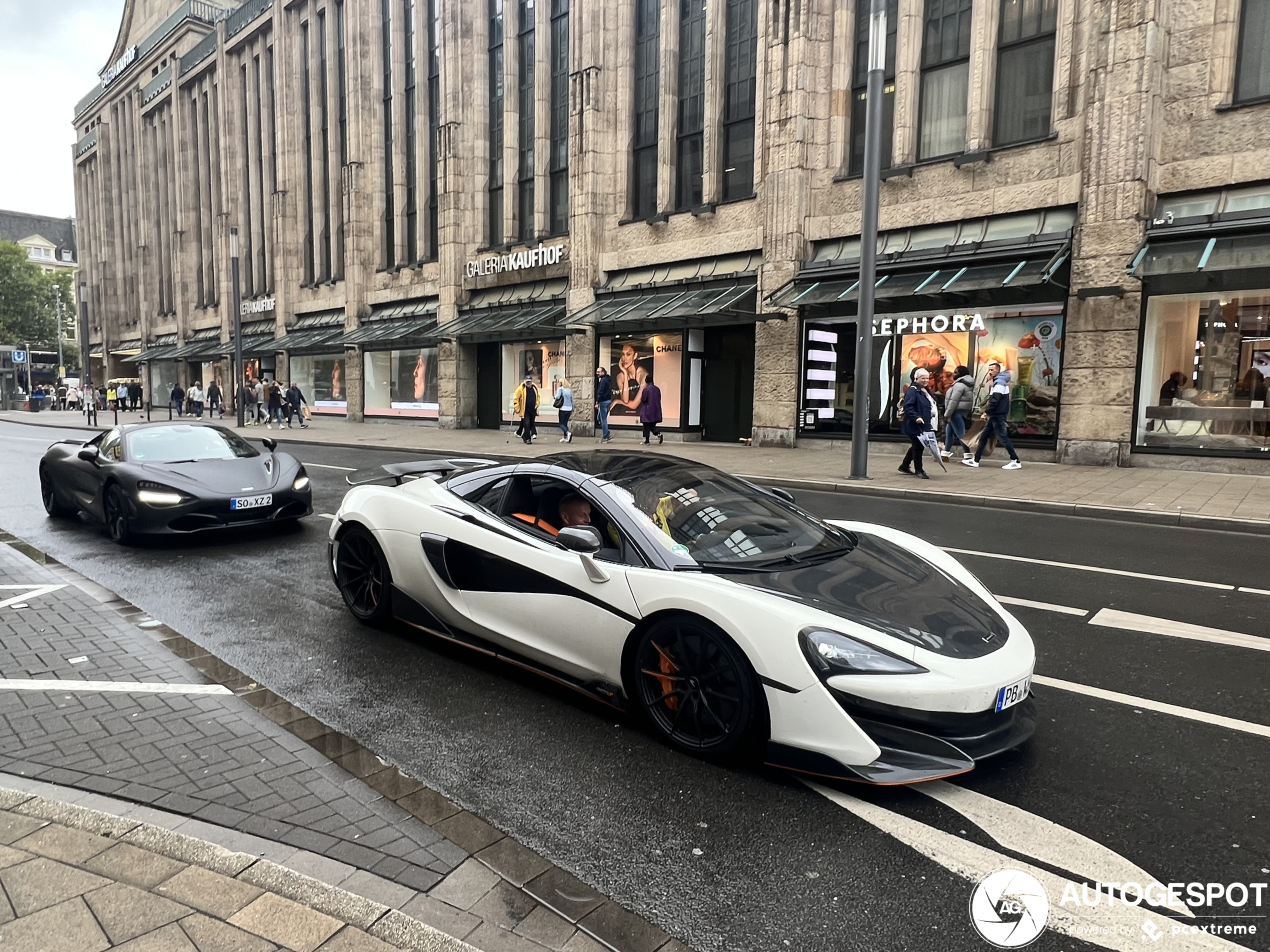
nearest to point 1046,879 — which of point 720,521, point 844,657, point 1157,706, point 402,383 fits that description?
point 844,657

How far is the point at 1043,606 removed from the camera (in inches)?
226

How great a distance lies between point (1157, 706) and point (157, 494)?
815 cm

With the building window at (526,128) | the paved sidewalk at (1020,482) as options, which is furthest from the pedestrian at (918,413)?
the building window at (526,128)

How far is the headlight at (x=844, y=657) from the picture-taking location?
300cm

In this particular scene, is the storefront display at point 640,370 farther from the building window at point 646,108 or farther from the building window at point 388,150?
the building window at point 388,150

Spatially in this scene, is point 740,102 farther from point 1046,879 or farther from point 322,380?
point 322,380

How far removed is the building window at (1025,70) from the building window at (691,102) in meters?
7.45

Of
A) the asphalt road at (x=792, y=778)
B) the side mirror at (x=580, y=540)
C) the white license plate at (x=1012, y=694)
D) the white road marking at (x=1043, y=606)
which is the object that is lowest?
the asphalt road at (x=792, y=778)

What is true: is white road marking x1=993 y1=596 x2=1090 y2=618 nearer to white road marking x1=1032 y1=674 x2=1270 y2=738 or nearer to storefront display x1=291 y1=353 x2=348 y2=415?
white road marking x1=1032 y1=674 x2=1270 y2=738

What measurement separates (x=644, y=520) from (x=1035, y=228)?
1485cm

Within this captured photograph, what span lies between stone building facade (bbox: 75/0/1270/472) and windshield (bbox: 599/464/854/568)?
12.3 metres

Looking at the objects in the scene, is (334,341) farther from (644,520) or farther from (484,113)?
(644,520)

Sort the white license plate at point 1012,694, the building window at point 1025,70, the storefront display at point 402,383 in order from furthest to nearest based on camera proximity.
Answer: the storefront display at point 402,383
the building window at point 1025,70
the white license plate at point 1012,694

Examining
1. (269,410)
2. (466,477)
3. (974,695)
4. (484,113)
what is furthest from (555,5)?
(974,695)
